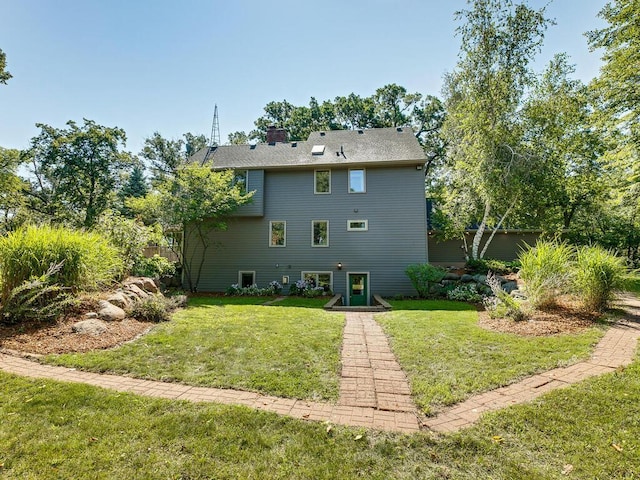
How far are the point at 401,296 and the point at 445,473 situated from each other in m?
10.1

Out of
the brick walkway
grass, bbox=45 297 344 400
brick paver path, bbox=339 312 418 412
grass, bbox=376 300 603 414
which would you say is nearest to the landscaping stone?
grass, bbox=376 300 603 414

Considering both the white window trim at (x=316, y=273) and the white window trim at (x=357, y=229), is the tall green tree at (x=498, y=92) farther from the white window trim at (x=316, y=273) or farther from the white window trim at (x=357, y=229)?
the white window trim at (x=316, y=273)

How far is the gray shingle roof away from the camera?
13484mm

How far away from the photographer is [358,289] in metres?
13.1

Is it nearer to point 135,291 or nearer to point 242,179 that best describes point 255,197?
point 242,179

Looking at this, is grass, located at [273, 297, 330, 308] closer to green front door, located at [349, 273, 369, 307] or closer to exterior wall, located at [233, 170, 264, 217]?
green front door, located at [349, 273, 369, 307]

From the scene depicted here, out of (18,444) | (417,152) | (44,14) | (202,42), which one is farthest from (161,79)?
(18,444)

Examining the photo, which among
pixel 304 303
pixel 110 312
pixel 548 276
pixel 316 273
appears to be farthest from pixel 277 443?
pixel 316 273

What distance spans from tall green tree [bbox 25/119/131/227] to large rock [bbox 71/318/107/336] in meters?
16.3

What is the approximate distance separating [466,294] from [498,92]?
27.4 ft

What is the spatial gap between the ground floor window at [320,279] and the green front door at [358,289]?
0.90 m

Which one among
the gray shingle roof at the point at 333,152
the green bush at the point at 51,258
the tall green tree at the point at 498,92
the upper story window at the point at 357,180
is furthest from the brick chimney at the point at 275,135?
the green bush at the point at 51,258

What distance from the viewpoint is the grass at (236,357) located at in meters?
3.60

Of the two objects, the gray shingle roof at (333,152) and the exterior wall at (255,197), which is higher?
the gray shingle roof at (333,152)
